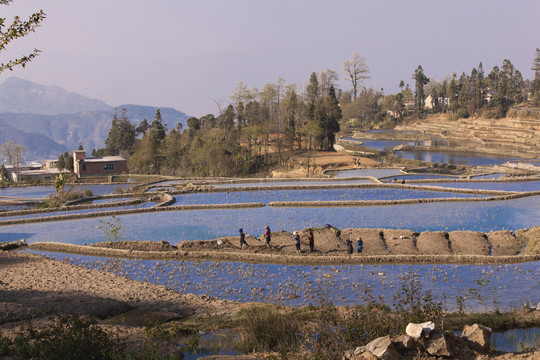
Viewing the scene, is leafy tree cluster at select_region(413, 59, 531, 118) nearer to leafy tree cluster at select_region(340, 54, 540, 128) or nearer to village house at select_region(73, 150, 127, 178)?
leafy tree cluster at select_region(340, 54, 540, 128)

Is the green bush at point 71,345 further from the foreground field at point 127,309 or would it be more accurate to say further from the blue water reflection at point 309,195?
the blue water reflection at point 309,195

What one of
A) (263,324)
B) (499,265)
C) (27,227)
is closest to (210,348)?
(263,324)

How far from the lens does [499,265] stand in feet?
55.6

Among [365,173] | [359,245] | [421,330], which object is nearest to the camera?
[421,330]

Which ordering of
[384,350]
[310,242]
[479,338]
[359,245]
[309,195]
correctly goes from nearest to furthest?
[384,350], [479,338], [359,245], [310,242], [309,195]

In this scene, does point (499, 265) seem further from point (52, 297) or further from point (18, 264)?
point (18, 264)

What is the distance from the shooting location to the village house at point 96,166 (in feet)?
197

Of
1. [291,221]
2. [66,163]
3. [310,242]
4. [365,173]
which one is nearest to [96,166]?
[66,163]

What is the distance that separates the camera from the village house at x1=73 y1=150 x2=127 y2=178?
60125 millimetres

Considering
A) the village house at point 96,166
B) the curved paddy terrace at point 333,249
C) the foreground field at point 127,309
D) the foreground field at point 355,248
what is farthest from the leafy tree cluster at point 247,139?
the foreground field at point 127,309

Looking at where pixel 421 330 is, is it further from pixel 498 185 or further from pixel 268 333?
pixel 498 185

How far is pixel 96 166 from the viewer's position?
60.8m

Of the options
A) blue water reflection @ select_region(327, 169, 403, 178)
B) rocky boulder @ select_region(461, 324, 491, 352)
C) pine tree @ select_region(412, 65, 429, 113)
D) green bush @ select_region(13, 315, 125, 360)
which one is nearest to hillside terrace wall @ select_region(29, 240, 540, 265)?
rocky boulder @ select_region(461, 324, 491, 352)

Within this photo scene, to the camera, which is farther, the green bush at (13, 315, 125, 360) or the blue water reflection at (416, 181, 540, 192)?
the blue water reflection at (416, 181, 540, 192)
